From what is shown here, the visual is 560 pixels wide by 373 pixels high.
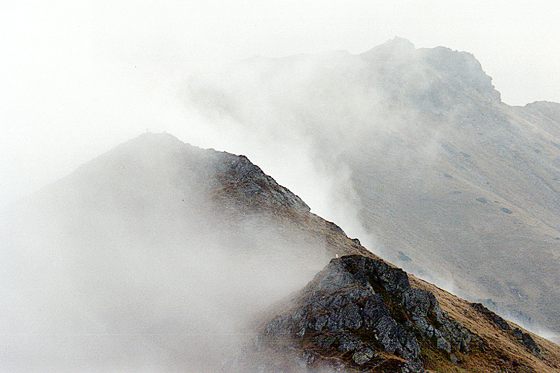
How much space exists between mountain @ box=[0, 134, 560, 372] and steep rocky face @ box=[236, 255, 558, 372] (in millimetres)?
275

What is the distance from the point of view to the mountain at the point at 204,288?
10444 cm

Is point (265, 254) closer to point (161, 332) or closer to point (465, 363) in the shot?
point (161, 332)

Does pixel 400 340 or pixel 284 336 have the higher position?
pixel 400 340

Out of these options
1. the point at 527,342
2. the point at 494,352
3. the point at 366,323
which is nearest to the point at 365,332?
the point at 366,323

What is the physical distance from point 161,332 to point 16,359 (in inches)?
1242

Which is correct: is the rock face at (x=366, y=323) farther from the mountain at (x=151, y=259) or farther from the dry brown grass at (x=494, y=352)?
A: the mountain at (x=151, y=259)

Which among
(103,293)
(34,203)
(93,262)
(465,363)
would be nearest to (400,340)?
(465,363)

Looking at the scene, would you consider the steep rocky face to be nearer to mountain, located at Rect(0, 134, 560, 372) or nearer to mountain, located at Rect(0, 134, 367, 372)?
mountain, located at Rect(0, 134, 560, 372)

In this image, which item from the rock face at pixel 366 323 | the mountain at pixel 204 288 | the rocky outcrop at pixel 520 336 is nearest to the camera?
the rock face at pixel 366 323

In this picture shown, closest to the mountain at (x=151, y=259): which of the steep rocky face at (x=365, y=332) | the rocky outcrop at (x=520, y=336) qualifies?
the steep rocky face at (x=365, y=332)

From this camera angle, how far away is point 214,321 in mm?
127562

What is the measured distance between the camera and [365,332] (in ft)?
329

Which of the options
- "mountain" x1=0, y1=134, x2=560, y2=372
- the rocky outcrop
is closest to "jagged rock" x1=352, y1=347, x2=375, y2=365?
"mountain" x1=0, y1=134, x2=560, y2=372

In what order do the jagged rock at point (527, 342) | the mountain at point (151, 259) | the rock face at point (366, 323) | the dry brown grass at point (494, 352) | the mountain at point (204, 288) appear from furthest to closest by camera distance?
the jagged rock at point (527, 342) < the mountain at point (151, 259) < the dry brown grass at point (494, 352) < the mountain at point (204, 288) < the rock face at point (366, 323)
